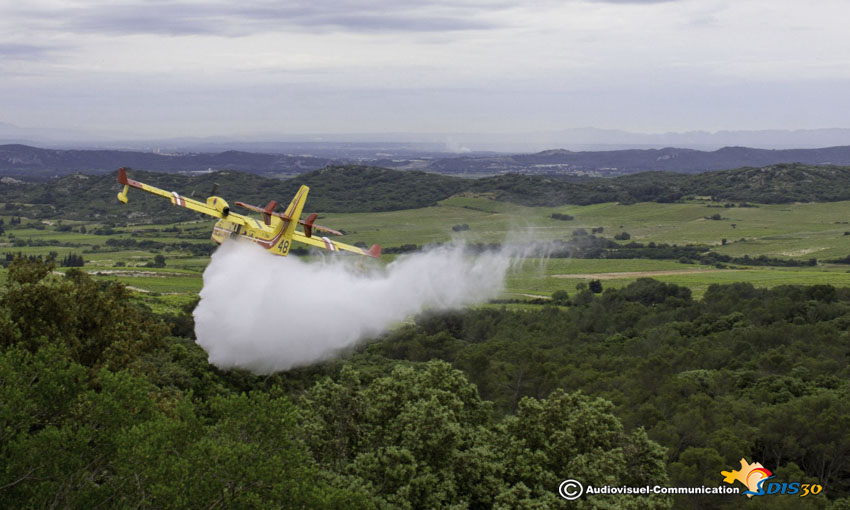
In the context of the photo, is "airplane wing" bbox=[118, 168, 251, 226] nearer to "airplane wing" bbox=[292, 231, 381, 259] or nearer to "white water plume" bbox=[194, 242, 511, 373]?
"white water plume" bbox=[194, 242, 511, 373]

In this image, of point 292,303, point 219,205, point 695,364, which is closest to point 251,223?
point 219,205

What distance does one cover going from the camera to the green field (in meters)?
112

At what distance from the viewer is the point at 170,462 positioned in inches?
726

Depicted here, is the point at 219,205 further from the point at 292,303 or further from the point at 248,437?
the point at 248,437

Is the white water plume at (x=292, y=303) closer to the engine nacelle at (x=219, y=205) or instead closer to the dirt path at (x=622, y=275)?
the engine nacelle at (x=219, y=205)

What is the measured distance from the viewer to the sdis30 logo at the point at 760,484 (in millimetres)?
29984

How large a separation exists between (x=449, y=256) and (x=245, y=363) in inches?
868

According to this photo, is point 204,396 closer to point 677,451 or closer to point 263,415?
point 263,415

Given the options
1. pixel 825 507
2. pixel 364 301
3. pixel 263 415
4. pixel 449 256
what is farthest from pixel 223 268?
pixel 825 507

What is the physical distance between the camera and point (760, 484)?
3103cm
